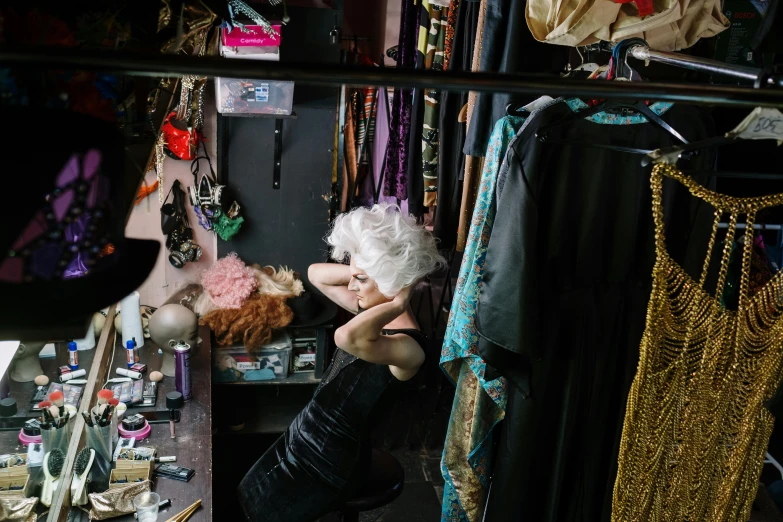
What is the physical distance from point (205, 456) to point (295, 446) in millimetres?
353

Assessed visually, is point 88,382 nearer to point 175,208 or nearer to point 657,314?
point 175,208

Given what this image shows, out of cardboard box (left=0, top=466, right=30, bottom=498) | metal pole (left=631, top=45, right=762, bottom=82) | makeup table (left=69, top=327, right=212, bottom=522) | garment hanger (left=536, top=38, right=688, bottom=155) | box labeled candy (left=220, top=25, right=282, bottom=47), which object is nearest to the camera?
metal pole (left=631, top=45, right=762, bottom=82)

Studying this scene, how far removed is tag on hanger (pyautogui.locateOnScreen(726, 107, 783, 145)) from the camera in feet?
2.87

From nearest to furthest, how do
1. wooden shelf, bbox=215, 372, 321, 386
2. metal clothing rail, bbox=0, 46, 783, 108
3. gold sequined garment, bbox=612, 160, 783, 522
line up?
metal clothing rail, bbox=0, 46, 783, 108 → gold sequined garment, bbox=612, 160, 783, 522 → wooden shelf, bbox=215, 372, 321, 386

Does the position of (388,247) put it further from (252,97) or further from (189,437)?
(252,97)

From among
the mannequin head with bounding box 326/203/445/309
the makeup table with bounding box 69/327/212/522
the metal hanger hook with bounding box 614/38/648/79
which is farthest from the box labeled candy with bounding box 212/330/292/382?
the metal hanger hook with bounding box 614/38/648/79

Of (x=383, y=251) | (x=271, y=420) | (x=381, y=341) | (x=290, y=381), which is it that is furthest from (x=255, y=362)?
(x=383, y=251)

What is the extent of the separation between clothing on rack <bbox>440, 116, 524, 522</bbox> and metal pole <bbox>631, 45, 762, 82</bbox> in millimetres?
373

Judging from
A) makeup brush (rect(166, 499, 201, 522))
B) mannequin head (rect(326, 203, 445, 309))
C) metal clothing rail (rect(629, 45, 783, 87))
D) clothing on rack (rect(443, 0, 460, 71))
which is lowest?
makeup brush (rect(166, 499, 201, 522))

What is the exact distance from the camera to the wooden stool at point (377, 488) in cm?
255

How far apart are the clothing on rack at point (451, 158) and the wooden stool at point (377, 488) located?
940 millimetres

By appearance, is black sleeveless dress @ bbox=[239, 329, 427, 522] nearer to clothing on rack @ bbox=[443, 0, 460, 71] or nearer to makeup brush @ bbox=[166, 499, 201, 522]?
makeup brush @ bbox=[166, 499, 201, 522]

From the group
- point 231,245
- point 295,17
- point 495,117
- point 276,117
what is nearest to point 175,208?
point 231,245

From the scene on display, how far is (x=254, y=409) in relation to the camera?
3877 mm
